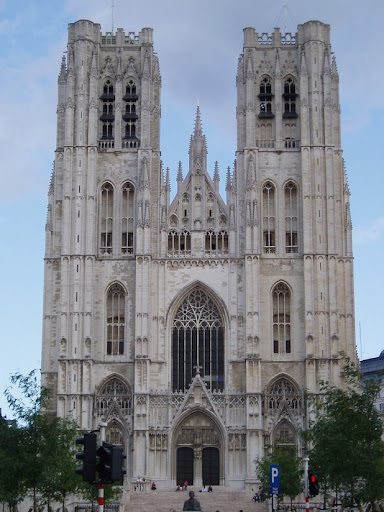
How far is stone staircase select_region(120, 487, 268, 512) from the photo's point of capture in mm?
Answer: 54438

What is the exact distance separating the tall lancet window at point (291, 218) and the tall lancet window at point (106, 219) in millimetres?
10809

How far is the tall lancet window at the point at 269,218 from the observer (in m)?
63.8

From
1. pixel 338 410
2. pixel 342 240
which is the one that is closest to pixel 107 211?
pixel 342 240

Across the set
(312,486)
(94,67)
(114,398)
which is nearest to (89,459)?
(312,486)

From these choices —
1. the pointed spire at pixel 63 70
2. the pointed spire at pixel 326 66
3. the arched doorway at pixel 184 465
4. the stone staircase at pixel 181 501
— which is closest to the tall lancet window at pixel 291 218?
the pointed spire at pixel 326 66

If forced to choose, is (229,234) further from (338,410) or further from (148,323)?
(338,410)

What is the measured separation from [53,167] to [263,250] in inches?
557

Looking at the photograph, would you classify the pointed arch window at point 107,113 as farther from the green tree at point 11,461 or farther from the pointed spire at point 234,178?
the green tree at point 11,461

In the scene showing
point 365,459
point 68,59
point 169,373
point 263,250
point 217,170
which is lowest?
point 365,459

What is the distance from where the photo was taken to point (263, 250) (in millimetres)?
63531

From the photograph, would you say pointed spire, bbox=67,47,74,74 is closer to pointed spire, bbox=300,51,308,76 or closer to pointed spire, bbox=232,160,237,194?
pointed spire, bbox=232,160,237,194

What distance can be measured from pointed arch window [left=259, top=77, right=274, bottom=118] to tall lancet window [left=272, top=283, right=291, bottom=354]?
1108cm

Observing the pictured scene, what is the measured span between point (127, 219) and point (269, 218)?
28.7 feet

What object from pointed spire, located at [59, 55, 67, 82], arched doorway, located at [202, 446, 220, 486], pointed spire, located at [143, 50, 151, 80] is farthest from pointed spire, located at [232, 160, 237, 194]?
arched doorway, located at [202, 446, 220, 486]
